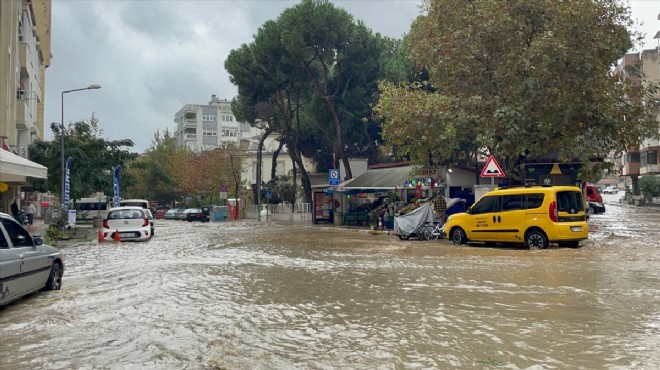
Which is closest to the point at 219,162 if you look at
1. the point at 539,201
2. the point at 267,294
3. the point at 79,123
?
the point at 79,123

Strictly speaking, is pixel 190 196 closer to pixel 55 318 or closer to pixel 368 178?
pixel 368 178

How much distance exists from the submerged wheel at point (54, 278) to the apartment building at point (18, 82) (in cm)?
549

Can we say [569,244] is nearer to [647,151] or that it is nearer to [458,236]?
[458,236]

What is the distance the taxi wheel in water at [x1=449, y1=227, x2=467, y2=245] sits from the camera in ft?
63.6

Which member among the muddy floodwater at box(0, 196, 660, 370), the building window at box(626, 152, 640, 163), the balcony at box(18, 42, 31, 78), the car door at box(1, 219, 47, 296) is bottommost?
the muddy floodwater at box(0, 196, 660, 370)

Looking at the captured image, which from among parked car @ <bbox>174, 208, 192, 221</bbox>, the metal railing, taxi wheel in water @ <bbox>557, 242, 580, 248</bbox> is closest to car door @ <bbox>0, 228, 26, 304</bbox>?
taxi wheel in water @ <bbox>557, 242, 580, 248</bbox>

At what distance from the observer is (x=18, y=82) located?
2812cm

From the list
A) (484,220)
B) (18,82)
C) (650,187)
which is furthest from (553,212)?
(650,187)

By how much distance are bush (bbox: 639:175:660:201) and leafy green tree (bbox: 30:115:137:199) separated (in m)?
46.0

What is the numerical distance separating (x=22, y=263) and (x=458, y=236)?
46.0 feet

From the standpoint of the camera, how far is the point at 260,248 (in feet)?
62.6

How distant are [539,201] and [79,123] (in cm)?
3327

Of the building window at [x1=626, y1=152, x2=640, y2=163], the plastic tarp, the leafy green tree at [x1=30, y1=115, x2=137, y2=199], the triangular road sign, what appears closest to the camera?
the triangular road sign

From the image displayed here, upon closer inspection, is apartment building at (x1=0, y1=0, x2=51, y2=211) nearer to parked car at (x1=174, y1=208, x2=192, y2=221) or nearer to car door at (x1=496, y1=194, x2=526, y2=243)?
car door at (x1=496, y1=194, x2=526, y2=243)
